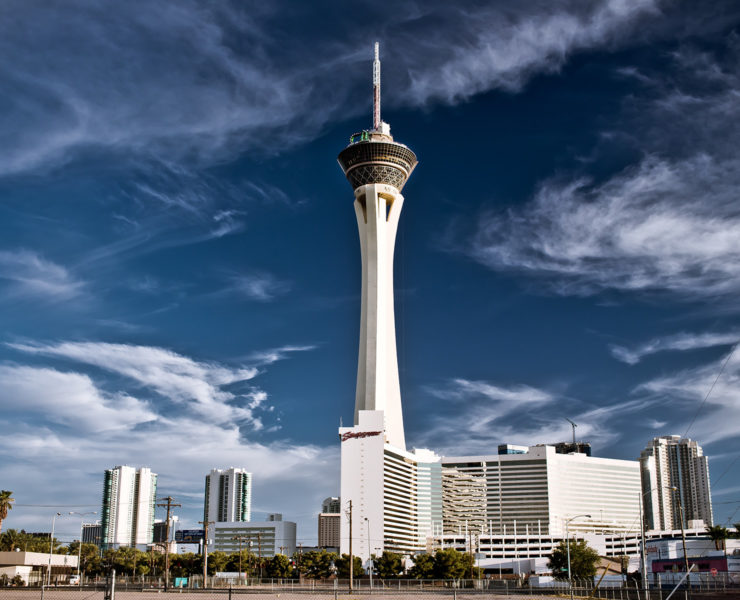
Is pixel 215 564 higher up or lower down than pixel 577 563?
lower down

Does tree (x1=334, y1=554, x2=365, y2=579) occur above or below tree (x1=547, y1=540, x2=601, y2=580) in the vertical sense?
below

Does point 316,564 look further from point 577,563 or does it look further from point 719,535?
point 719,535

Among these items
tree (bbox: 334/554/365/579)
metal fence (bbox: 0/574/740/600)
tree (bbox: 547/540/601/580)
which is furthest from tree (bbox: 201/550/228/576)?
tree (bbox: 547/540/601/580)

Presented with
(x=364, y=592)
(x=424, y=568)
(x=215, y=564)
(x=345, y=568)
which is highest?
(x=364, y=592)

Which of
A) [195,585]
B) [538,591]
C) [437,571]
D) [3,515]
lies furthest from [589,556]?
[3,515]

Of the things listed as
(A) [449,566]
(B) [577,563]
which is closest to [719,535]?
(B) [577,563]

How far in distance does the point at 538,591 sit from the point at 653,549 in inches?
2170

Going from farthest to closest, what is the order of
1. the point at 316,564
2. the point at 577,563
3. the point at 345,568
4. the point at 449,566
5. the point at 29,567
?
the point at 316,564 < the point at 345,568 < the point at 449,566 < the point at 577,563 < the point at 29,567

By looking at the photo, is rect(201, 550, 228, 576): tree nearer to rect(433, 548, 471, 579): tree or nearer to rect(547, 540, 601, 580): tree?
rect(433, 548, 471, 579): tree

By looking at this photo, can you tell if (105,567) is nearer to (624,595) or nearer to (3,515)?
(3,515)

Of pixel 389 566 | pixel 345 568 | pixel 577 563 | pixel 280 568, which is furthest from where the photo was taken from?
pixel 345 568

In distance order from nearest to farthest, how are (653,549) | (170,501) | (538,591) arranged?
(538,591), (170,501), (653,549)

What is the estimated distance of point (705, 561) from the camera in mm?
108688

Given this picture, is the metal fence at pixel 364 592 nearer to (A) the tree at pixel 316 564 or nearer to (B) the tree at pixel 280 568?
(B) the tree at pixel 280 568
